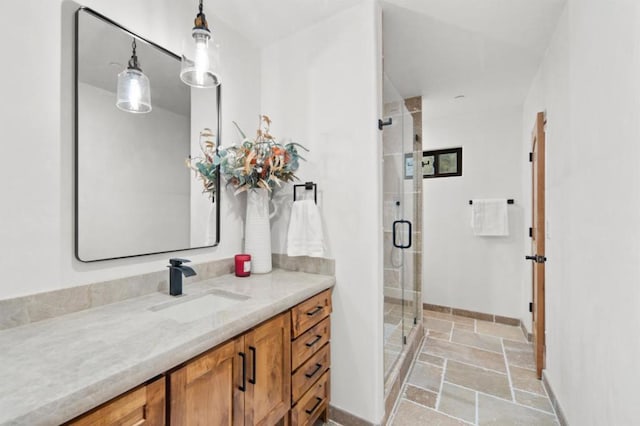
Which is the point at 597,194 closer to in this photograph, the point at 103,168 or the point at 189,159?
the point at 189,159

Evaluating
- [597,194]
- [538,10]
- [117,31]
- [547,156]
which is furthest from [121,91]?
[547,156]

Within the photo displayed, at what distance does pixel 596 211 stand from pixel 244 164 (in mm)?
1723

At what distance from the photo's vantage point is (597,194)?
123 centimetres

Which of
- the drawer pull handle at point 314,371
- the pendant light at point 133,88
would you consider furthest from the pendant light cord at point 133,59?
the drawer pull handle at point 314,371

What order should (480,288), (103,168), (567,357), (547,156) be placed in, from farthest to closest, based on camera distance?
(480,288) < (547,156) < (567,357) < (103,168)

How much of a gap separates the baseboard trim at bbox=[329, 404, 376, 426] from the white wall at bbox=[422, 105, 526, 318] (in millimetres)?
2435

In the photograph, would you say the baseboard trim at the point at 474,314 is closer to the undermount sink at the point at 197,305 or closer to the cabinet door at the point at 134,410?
the undermount sink at the point at 197,305

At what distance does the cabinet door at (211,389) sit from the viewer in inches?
36.4

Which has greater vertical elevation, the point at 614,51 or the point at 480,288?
the point at 614,51

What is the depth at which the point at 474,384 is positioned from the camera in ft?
7.23

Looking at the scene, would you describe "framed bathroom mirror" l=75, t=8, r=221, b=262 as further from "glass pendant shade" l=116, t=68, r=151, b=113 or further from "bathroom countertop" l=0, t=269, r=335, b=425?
"bathroom countertop" l=0, t=269, r=335, b=425

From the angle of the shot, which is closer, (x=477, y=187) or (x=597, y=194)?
(x=597, y=194)

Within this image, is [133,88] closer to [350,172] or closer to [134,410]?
[350,172]

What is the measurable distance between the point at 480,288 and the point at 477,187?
1.22m
